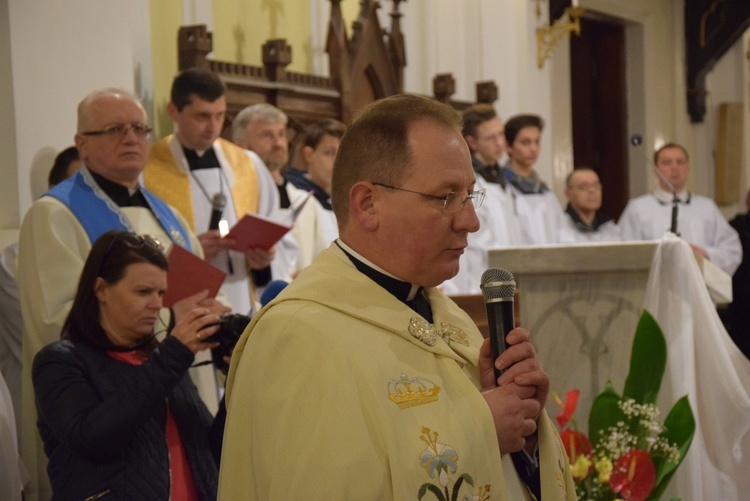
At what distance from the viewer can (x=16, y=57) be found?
15.8ft

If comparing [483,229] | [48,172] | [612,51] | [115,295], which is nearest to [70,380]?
[115,295]

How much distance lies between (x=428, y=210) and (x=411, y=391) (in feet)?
1.13

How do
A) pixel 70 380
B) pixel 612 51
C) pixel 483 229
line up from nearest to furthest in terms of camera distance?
1. pixel 70 380
2. pixel 483 229
3. pixel 612 51

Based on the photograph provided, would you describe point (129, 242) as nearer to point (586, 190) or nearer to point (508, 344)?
point (508, 344)

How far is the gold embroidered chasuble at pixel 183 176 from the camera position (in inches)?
213

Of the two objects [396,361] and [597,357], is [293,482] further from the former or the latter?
[597,357]

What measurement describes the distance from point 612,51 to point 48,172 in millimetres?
9274

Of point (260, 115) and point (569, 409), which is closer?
point (569, 409)

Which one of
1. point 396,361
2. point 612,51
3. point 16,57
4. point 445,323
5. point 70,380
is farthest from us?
point 612,51

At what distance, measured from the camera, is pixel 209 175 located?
5477 mm

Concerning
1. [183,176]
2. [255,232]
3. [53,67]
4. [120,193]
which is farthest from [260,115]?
[120,193]

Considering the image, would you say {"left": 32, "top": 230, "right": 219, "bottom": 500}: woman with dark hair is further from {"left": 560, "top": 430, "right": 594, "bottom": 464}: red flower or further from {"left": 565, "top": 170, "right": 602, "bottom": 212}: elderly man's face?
{"left": 565, "top": 170, "right": 602, "bottom": 212}: elderly man's face

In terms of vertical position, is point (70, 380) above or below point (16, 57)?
below

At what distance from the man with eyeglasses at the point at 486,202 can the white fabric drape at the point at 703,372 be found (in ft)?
8.07
